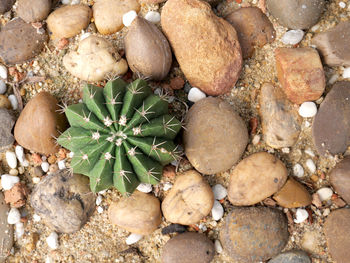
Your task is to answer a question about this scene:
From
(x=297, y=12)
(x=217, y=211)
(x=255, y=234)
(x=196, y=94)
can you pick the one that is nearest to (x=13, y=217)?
(x=217, y=211)

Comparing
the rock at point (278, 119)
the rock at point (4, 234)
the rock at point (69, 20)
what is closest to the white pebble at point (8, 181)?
the rock at point (4, 234)

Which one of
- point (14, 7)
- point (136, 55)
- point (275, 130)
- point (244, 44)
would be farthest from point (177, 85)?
point (14, 7)

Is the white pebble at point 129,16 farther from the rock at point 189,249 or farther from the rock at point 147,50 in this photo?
the rock at point 189,249

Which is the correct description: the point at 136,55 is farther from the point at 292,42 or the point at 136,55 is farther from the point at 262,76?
the point at 292,42

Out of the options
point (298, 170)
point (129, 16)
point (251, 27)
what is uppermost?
point (129, 16)

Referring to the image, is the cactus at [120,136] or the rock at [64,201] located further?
the rock at [64,201]

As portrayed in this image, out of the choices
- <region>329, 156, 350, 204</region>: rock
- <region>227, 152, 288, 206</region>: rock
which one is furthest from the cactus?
<region>329, 156, 350, 204</region>: rock

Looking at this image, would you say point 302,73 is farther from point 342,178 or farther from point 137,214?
point 137,214
